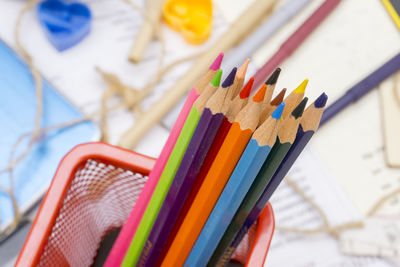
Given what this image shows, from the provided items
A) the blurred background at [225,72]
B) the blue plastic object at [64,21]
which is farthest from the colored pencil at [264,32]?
the blue plastic object at [64,21]

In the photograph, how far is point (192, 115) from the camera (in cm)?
17

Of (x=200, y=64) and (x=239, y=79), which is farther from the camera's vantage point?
(x=200, y=64)

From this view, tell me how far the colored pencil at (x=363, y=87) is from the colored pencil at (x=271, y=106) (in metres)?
0.22

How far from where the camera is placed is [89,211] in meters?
0.26

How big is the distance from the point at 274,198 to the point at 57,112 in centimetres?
21

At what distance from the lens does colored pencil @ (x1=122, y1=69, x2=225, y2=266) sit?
175mm

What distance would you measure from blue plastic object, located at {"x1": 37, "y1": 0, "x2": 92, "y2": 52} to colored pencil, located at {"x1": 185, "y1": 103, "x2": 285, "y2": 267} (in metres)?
0.26

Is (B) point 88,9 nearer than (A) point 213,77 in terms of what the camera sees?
No

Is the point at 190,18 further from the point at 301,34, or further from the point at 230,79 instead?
the point at 230,79

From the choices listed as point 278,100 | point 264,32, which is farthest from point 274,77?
point 264,32

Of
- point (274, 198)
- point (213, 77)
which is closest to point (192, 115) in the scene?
point (213, 77)

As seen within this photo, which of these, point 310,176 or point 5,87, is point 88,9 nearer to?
point 5,87

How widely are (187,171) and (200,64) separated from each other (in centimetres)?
21

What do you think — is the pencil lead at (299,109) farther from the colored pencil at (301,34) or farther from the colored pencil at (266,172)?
the colored pencil at (301,34)
